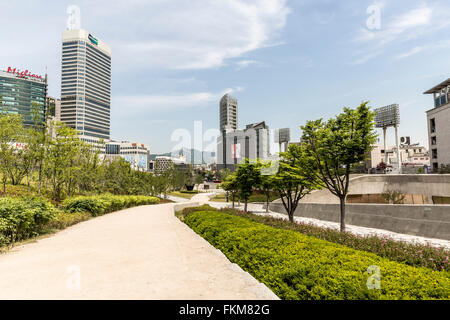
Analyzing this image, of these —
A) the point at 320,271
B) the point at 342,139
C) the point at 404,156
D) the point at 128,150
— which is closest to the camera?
the point at 320,271

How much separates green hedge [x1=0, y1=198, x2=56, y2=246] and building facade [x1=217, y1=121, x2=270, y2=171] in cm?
14546

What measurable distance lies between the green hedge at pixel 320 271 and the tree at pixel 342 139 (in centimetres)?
974

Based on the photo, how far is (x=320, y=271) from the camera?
441 centimetres

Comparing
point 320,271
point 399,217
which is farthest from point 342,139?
point 320,271

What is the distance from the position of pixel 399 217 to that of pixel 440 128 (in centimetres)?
4491

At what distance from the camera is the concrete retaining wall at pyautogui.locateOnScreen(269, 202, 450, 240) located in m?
14.9

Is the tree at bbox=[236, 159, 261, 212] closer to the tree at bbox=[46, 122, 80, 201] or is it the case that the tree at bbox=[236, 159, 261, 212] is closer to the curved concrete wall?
the curved concrete wall

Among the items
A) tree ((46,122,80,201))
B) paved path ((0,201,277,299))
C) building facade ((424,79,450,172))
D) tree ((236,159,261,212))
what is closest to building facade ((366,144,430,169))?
building facade ((424,79,450,172))

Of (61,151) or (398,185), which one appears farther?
(398,185)

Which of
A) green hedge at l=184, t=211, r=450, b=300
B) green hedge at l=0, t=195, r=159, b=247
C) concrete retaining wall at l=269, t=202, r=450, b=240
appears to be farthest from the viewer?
concrete retaining wall at l=269, t=202, r=450, b=240

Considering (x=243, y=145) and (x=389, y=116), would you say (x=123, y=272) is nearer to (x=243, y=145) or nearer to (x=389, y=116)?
(x=389, y=116)

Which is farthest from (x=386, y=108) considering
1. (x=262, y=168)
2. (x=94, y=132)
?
(x=94, y=132)
